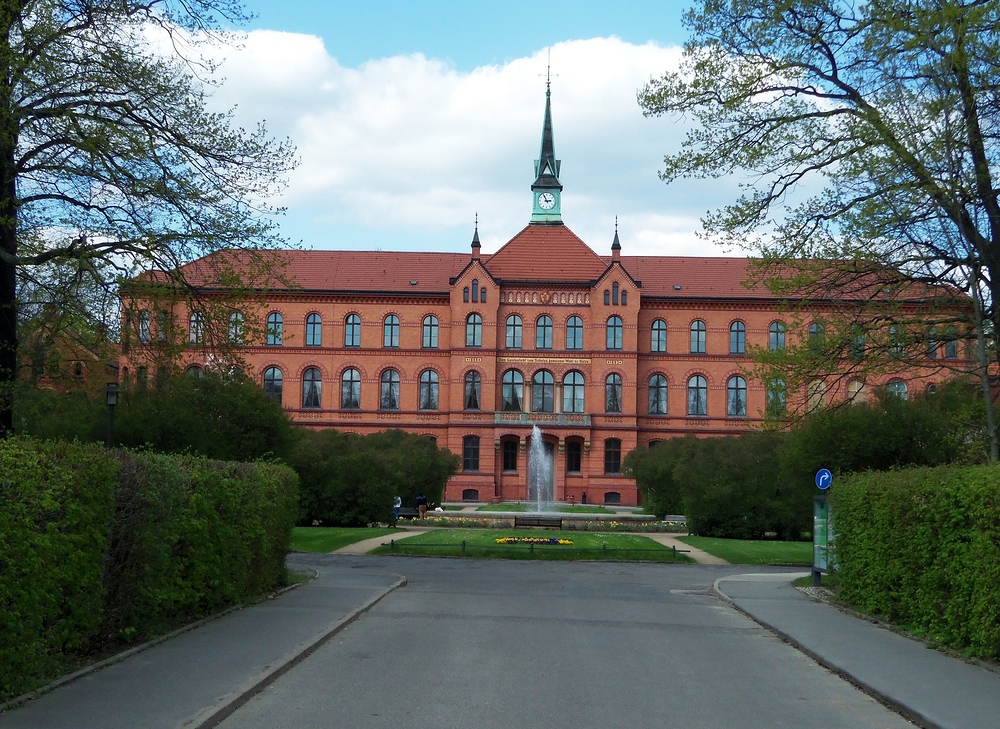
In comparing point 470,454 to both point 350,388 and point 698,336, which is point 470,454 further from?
point 698,336

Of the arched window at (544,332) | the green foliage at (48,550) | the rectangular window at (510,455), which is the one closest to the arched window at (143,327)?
the green foliage at (48,550)

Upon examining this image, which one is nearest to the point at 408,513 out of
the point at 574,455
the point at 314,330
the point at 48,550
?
the point at 574,455

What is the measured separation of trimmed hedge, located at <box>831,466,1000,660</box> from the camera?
36.5 feet

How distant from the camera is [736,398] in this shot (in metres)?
66.1

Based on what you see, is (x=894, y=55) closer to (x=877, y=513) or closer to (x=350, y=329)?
(x=877, y=513)

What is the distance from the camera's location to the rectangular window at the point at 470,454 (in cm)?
6447

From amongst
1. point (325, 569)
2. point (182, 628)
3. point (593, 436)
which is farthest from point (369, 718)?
point (593, 436)

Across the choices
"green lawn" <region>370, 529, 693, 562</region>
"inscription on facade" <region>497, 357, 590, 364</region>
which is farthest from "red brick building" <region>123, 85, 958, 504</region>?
"green lawn" <region>370, 529, 693, 562</region>

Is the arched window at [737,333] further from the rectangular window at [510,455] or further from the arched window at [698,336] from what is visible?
the rectangular window at [510,455]

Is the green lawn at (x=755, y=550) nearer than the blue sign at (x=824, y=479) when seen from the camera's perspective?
No

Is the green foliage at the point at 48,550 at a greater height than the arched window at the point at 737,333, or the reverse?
the arched window at the point at 737,333

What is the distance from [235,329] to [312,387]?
4973cm

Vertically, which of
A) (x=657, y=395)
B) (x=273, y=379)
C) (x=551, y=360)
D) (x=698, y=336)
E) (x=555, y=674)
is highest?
(x=698, y=336)

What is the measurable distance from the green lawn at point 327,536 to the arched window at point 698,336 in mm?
34539
